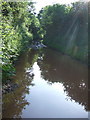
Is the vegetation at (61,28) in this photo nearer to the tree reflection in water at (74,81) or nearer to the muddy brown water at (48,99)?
the tree reflection in water at (74,81)

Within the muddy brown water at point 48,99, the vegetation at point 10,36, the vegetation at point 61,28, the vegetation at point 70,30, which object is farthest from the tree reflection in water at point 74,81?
the vegetation at point 70,30

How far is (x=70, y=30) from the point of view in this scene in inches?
984

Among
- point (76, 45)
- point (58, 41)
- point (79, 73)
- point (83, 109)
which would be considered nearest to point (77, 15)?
point (76, 45)

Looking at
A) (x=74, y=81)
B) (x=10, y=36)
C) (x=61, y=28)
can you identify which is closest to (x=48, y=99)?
(x=74, y=81)

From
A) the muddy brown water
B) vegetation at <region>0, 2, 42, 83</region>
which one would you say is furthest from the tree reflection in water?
vegetation at <region>0, 2, 42, 83</region>

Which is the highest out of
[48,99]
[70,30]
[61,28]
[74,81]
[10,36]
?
[61,28]

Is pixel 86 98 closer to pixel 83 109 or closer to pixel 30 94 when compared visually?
pixel 83 109

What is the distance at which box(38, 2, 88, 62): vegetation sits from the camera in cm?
1973

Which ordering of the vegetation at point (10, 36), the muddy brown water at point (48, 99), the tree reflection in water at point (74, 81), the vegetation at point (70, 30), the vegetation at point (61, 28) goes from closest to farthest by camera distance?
the muddy brown water at point (48, 99) → the vegetation at point (10, 36) → the tree reflection in water at point (74, 81) → the vegetation at point (61, 28) → the vegetation at point (70, 30)

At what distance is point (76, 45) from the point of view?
2153 centimetres

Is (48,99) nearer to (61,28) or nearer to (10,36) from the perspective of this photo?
(10,36)

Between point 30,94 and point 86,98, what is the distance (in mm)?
2885

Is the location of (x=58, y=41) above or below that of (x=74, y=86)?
above

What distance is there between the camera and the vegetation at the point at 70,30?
19.7 meters
